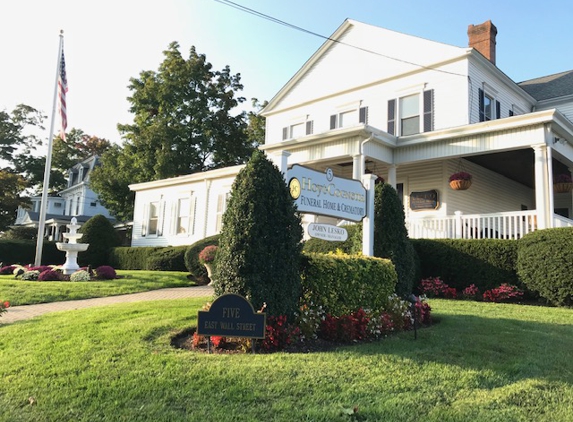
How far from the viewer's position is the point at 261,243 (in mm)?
5395

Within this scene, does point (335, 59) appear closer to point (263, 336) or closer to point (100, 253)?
point (100, 253)

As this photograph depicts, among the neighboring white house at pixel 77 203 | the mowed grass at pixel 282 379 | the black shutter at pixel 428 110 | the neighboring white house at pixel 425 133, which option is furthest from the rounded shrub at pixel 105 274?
the neighboring white house at pixel 77 203

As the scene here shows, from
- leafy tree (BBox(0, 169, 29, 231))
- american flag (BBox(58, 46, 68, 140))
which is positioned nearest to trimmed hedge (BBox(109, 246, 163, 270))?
american flag (BBox(58, 46, 68, 140))

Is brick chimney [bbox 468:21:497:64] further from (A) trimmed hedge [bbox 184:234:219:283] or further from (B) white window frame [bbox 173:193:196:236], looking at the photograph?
(B) white window frame [bbox 173:193:196:236]

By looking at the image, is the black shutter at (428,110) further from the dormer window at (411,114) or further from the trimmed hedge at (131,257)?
the trimmed hedge at (131,257)

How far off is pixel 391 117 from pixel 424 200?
11.5 feet

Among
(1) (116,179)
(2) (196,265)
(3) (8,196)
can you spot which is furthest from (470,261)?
(3) (8,196)

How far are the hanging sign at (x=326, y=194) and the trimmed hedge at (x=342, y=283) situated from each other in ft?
2.47

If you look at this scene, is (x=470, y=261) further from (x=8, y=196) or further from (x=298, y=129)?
(x=8, y=196)

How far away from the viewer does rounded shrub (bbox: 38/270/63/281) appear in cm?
1469

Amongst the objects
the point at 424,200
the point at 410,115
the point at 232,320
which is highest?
the point at 410,115

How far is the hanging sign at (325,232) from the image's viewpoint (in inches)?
256

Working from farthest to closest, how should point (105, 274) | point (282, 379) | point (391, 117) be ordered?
point (391, 117), point (105, 274), point (282, 379)

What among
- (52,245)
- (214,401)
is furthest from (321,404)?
(52,245)
